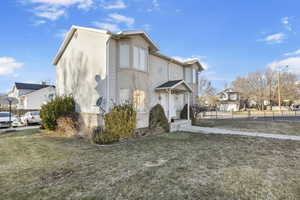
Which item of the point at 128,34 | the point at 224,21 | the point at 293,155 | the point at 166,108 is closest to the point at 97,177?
the point at 293,155

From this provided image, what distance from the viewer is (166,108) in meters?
14.2

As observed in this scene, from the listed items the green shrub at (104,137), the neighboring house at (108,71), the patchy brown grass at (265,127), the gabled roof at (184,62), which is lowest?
the patchy brown grass at (265,127)

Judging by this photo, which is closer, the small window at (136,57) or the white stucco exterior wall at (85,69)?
the white stucco exterior wall at (85,69)

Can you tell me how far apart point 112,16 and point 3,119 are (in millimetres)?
13482

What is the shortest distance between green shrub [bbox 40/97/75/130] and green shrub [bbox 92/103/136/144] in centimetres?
351

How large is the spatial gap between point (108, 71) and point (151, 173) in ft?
22.3

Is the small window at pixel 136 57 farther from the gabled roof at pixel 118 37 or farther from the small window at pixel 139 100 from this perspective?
the small window at pixel 139 100

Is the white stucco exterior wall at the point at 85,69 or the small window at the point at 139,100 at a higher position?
the white stucco exterior wall at the point at 85,69

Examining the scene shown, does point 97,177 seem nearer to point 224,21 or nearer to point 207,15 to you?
point 207,15

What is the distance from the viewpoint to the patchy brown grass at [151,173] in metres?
3.64

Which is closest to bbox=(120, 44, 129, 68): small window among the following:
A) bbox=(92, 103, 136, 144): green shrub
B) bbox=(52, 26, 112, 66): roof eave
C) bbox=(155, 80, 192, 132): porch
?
bbox=(52, 26, 112, 66): roof eave

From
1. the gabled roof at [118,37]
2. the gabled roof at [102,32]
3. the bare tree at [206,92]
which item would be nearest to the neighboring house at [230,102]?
the bare tree at [206,92]

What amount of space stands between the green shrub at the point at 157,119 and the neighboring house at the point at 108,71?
37cm

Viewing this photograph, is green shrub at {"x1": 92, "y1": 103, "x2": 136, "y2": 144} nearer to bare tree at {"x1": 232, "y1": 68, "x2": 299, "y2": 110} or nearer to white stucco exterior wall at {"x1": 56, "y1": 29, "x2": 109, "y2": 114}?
white stucco exterior wall at {"x1": 56, "y1": 29, "x2": 109, "y2": 114}
